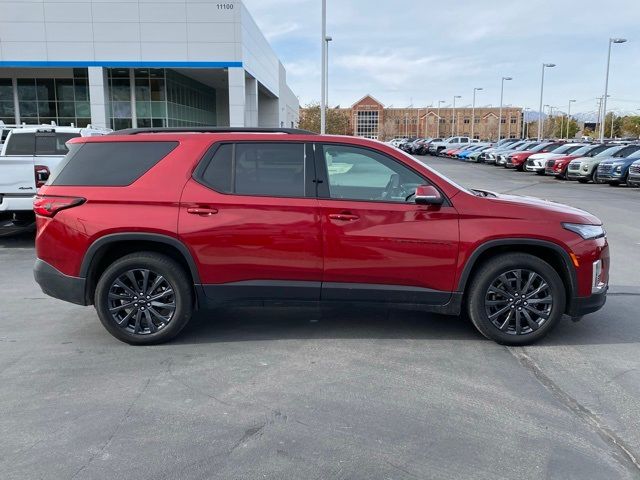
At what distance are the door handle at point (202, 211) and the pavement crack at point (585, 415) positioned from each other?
290 centimetres

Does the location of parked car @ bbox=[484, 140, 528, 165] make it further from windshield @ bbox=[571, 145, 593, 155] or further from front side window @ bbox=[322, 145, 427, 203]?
front side window @ bbox=[322, 145, 427, 203]

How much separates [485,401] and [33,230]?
10.9m

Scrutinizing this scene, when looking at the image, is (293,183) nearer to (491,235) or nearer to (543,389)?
(491,235)

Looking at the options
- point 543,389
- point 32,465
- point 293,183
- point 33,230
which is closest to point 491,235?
point 543,389

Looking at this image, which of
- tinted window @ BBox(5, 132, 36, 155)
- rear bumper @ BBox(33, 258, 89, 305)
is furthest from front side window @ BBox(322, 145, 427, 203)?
tinted window @ BBox(5, 132, 36, 155)

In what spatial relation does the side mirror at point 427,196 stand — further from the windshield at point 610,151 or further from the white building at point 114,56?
the white building at point 114,56

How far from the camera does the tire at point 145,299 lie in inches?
198

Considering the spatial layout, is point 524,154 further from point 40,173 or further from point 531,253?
point 531,253

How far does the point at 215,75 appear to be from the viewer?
38.7 m

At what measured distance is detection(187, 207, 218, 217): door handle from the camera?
493 centimetres

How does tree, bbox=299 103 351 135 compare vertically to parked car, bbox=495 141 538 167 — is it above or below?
above

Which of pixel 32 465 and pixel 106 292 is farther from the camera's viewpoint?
pixel 106 292

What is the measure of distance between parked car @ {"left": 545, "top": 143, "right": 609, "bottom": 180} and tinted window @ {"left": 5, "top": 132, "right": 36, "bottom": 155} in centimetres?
2337

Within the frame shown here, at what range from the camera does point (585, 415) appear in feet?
12.5
